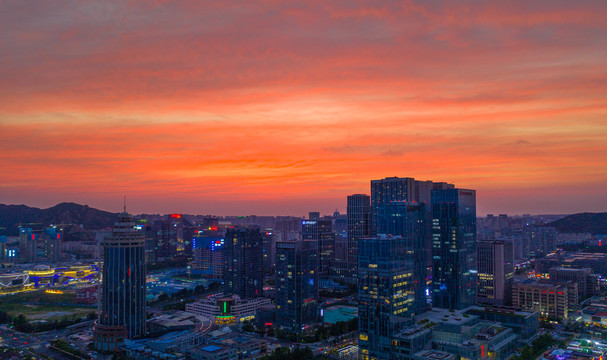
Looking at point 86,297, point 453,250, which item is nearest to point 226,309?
point 86,297

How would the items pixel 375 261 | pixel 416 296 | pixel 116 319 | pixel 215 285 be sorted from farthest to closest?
1. pixel 215 285
2. pixel 416 296
3. pixel 116 319
4. pixel 375 261

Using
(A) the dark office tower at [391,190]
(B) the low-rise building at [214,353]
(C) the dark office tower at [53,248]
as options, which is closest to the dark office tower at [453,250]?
(A) the dark office tower at [391,190]

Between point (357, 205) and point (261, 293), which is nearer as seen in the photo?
point (261, 293)

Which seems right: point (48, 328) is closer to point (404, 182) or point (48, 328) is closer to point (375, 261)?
point (375, 261)

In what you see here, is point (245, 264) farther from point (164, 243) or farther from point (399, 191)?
point (164, 243)

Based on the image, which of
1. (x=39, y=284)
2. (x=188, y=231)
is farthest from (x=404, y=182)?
(x=188, y=231)
